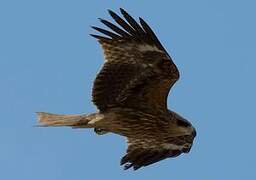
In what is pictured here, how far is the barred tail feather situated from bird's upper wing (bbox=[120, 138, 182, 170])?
1.27 m

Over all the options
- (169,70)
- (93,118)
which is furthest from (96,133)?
(169,70)

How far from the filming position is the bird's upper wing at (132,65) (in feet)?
58.9

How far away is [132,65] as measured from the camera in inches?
714

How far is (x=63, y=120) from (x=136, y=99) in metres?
1.20

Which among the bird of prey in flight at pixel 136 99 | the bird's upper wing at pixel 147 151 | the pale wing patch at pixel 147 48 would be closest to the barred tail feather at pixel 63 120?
the bird of prey in flight at pixel 136 99

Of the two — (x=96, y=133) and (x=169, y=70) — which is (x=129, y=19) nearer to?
(x=169, y=70)

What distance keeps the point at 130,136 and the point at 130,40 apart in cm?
199

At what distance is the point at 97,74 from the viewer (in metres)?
18.0

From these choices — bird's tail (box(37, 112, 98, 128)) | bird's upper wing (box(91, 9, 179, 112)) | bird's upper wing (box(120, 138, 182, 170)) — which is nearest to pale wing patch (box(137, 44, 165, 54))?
bird's upper wing (box(91, 9, 179, 112))

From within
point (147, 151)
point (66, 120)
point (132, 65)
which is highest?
point (132, 65)

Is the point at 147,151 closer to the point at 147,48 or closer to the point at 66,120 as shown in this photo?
the point at 66,120

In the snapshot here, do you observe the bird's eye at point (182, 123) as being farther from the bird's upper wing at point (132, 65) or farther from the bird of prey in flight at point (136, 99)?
the bird's upper wing at point (132, 65)

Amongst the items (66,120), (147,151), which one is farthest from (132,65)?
(147,151)

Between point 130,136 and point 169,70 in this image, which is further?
point 130,136
